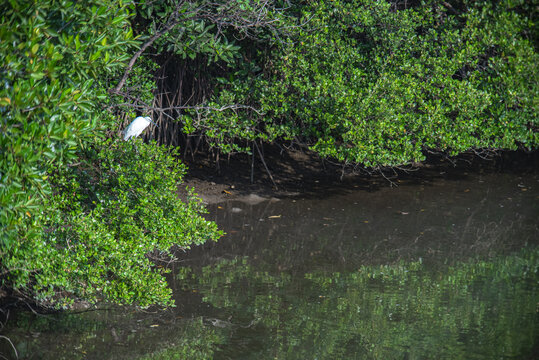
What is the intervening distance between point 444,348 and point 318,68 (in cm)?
506

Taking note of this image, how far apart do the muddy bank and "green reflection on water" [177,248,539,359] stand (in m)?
2.70

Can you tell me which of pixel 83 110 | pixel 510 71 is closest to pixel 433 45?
pixel 510 71

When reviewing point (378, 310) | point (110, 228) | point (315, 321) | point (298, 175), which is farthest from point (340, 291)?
point (298, 175)

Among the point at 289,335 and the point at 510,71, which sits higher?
the point at 510,71

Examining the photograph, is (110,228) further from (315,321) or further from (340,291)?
(340,291)

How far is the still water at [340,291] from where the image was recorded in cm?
508

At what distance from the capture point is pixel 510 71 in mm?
9664

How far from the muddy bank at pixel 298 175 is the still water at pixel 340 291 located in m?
0.40

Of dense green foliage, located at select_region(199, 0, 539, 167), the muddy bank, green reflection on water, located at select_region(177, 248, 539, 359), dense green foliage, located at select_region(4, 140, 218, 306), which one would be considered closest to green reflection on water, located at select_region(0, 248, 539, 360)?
green reflection on water, located at select_region(177, 248, 539, 359)

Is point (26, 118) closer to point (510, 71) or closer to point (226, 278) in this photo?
point (226, 278)

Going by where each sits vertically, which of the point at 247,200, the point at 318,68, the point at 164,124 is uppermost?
the point at 318,68

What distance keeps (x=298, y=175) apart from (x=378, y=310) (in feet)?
15.9

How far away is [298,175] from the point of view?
10484mm

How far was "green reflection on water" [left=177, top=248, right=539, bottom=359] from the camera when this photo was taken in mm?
5070
